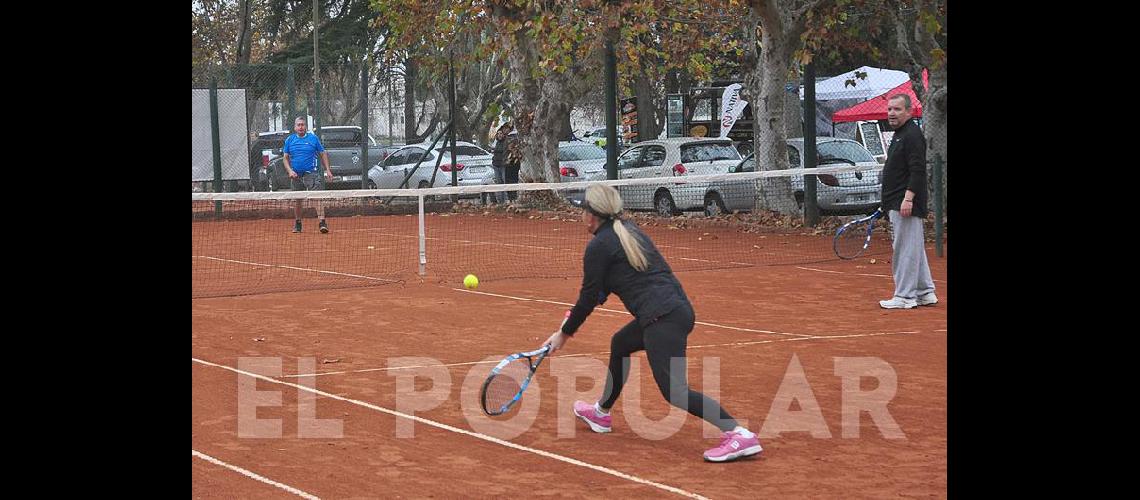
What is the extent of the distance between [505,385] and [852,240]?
1188 cm

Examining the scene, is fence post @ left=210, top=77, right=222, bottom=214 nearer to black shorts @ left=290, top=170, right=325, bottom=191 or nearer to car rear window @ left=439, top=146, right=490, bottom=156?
black shorts @ left=290, top=170, right=325, bottom=191

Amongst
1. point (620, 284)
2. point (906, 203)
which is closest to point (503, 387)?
point (620, 284)

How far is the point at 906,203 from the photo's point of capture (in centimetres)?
1241

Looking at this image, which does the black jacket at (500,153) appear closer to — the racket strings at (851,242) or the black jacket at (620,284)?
the racket strings at (851,242)

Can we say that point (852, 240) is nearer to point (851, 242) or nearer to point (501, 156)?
point (851, 242)

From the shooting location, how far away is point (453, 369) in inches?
396

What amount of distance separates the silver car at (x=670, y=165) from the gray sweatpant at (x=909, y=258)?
12.1 meters

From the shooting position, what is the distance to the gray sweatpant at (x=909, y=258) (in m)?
12.7

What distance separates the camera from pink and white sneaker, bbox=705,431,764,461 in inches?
285

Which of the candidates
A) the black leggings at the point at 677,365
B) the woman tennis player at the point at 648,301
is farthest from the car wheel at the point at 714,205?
the black leggings at the point at 677,365
